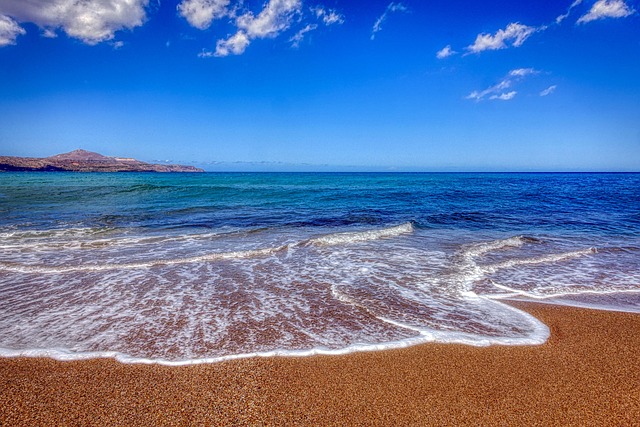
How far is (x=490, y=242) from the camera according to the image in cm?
1142

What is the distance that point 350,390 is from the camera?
3398mm

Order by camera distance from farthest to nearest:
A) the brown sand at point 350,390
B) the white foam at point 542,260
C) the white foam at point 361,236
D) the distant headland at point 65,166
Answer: the distant headland at point 65,166 < the white foam at point 361,236 < the white foam at point 542,260 < the brown sand at point 350,390

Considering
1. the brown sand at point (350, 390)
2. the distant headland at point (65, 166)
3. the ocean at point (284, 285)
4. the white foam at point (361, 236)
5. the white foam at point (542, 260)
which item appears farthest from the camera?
the distant headland at point (65, 166)

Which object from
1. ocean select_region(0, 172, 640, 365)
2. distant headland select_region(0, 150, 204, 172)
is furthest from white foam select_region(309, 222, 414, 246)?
distant headland select_region(0, 150, 204, 172)

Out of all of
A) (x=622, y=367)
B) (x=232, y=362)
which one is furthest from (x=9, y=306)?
(x=622, y=367)

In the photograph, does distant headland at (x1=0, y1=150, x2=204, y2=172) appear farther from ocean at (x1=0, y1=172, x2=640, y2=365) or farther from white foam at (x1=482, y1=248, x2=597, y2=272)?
white foam at (x1=482, y1=248, x2=597, y2=272)

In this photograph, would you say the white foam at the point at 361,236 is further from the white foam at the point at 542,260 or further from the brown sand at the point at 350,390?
the brown sand at the point at 350,390

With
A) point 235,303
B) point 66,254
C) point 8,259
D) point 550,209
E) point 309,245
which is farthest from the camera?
point 550,209

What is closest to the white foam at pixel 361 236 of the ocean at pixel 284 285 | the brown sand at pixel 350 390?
the ocean at pixel 284 285

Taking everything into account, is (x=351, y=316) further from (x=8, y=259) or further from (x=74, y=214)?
(x=74, y=214)

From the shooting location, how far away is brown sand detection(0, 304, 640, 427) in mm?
3021

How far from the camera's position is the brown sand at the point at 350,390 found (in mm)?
3021

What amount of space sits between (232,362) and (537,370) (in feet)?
11.6

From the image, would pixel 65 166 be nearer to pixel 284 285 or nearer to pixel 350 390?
pixel 284 285
